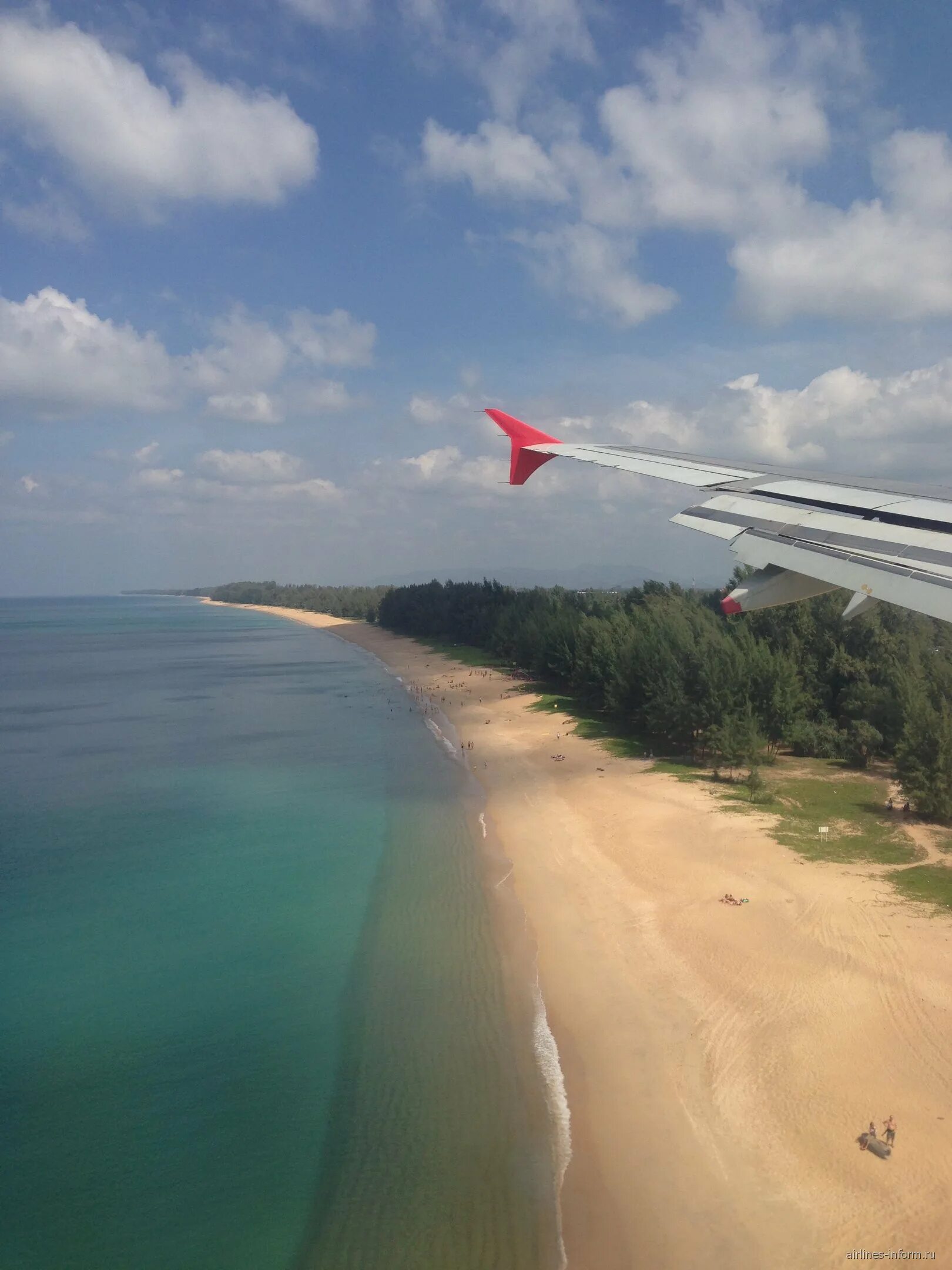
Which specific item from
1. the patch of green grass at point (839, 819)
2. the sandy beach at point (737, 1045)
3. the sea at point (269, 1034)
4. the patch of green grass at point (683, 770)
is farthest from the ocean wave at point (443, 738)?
the patch of green grass at point (839, 819)

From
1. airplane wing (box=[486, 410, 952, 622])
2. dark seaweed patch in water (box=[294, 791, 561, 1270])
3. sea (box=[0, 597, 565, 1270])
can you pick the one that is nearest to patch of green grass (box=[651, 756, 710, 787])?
sea (box=[0, 597, 565, 1270])

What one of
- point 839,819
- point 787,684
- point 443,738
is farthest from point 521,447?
point 443,738

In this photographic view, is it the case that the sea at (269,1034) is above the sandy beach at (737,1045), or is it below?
below

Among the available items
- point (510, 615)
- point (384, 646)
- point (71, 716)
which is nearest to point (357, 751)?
point (71, 716)

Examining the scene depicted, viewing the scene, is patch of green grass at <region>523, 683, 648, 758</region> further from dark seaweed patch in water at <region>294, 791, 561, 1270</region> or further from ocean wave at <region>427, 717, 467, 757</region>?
dark seaweed patch in water at <region>294, 791, 561, 1270</region>

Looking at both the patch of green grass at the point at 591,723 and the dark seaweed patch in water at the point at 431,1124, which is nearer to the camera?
the dark seaweed patch in water at the point at 431,1124

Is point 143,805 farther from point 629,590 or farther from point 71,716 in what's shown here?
point 629,590

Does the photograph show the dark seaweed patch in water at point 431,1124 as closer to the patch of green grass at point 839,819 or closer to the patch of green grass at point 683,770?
the patch of green grass at point 839,819
